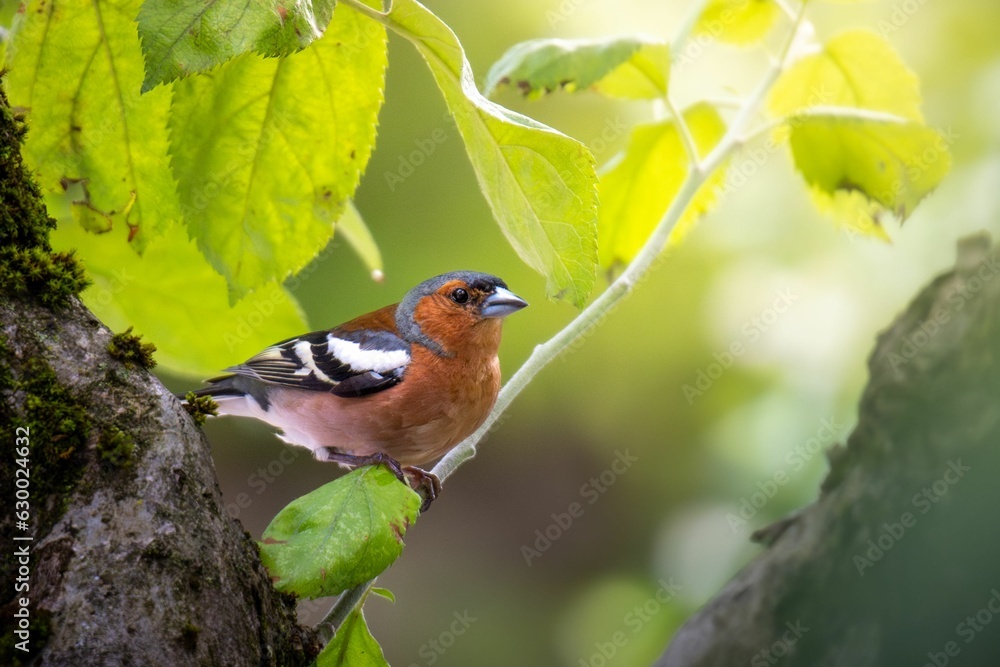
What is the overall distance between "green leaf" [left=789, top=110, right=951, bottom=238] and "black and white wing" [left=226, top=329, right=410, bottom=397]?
724 mm

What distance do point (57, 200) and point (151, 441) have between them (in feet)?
1.40

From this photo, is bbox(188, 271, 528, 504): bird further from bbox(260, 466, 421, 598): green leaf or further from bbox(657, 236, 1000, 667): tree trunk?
bbox(657, 236, 1000, 667): tree trunk

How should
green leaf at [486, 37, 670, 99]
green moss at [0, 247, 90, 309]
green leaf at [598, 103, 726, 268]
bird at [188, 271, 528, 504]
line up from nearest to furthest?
1. green moss at [0, 247, 90, 309]
2. green leaf at [486, 37, 670, 99]
3. bird at [188, 271, 528, 504]
4. green leaf at [598, 103, 726, 268]

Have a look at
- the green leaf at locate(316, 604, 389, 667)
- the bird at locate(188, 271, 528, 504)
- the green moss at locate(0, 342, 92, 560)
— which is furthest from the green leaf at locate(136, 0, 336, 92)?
the bird at locate(188, 271, 528, 504)

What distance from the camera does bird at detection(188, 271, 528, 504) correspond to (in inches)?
51.8

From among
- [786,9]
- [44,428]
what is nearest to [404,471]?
[44,428]

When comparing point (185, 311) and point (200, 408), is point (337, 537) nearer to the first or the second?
point (200, 408)

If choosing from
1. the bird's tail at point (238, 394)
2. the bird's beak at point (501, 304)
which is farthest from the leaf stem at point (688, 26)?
the bird's tail at point (238, 394)

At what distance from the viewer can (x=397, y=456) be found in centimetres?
130

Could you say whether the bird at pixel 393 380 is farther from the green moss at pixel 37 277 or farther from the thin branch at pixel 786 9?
the thin branch at pixel 786 9

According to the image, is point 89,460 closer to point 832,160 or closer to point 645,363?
point 832,160

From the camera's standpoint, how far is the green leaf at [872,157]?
125 centimetres

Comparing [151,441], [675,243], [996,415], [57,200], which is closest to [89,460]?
[151,441]

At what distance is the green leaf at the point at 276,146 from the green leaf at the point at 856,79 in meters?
0.89
